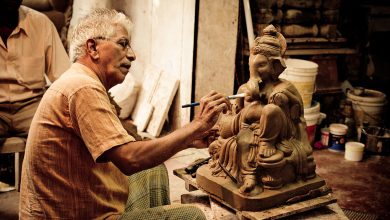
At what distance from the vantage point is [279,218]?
3.00 meters

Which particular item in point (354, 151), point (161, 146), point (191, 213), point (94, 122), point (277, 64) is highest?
point (277, 64)

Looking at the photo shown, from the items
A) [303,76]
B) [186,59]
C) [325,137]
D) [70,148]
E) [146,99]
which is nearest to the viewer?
[70,148]

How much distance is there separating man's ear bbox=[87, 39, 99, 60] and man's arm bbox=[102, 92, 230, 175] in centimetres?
55

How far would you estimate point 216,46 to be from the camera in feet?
19.0

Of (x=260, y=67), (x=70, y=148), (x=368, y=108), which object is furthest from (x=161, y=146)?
(x=368, y=108)

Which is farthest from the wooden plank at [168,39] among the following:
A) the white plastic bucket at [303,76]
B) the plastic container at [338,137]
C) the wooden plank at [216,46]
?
the plastic container at [338,137]

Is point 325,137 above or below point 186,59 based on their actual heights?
below

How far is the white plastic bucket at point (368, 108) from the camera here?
6.45 meters

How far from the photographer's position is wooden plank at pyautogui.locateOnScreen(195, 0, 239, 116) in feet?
18.6

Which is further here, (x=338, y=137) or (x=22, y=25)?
(x=338, y=137)

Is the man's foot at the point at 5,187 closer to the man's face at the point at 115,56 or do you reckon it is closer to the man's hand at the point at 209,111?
the man's face at the point at 115,56

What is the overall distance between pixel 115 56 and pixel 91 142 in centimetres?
54

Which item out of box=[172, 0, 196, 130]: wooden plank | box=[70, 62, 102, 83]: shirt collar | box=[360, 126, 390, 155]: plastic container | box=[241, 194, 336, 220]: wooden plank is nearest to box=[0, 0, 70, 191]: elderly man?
box=[172, 0, 196, 130]: wooden plank

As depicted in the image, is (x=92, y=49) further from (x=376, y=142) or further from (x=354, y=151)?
(x=376, y=142)
